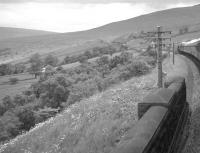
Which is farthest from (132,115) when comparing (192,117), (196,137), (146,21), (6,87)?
(146,21)

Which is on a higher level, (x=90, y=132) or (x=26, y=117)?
(x=90, y=132)

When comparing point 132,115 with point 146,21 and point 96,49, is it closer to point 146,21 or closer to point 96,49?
point 96,49

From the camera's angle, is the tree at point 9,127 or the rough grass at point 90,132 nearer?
the rough grass at point 90,132

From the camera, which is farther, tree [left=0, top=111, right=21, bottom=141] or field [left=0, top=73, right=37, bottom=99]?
field [left=0, top=73, right=37, bottom=99]

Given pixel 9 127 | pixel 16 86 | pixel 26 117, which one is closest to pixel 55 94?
pixel 26 117

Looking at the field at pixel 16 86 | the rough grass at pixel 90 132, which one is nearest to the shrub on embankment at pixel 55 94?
the field at pixel 16 86

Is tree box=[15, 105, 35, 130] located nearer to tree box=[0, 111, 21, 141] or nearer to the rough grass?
tree box=[0, 111, 21, 141]

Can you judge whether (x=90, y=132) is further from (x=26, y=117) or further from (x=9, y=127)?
(x=26, y=117)

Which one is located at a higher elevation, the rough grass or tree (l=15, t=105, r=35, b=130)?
the rough grass

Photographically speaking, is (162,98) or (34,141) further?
(34,141)

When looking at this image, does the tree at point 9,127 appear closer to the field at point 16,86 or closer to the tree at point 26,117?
the tree at point 26,117

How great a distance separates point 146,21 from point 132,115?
6805 inches

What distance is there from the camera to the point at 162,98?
8102mm

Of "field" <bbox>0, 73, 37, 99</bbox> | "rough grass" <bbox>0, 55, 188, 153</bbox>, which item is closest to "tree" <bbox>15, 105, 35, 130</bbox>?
"rough grass" <bbox>0, 55, 188, 153</bbox>
